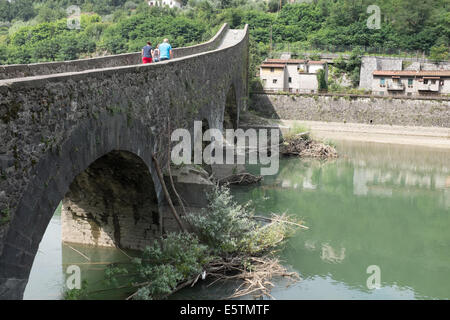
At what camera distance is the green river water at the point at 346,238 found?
452 inches

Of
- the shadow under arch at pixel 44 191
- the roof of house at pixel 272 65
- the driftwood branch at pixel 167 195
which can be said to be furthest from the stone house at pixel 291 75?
the shadow under arch at pixel 44 191

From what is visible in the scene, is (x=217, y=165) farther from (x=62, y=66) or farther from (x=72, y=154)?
(x=72, y=154)

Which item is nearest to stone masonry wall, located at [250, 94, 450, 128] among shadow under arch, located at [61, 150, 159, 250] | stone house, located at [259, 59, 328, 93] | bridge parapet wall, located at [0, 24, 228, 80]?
stone house, located at [259, 59, 328, 93]

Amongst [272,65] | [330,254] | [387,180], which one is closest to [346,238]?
[330,254]

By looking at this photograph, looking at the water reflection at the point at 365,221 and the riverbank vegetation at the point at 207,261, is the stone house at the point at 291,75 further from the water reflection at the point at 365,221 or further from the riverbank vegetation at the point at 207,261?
the riverbank vegetation at the point at 207,261

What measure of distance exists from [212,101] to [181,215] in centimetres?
676

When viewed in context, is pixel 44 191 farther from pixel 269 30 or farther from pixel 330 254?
pixel 269 30

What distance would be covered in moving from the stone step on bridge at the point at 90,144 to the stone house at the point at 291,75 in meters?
33.4

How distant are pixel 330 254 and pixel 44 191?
359 inches

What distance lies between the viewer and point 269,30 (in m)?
68.1

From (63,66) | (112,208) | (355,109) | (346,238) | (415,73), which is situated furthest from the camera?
(415,73)

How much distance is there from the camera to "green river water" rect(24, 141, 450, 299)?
37.6ft

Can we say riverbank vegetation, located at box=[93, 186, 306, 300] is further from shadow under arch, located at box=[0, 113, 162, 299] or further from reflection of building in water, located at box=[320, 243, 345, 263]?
shadow under arch, located at box=[0, 113, 162, 299]
